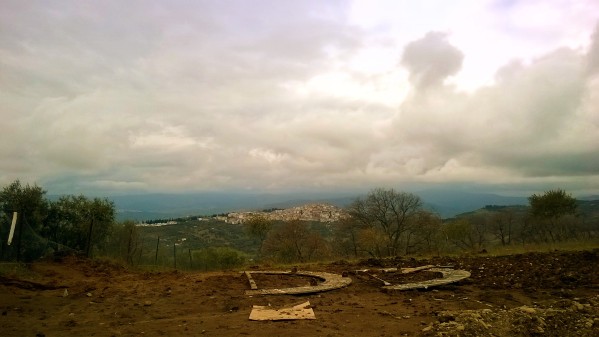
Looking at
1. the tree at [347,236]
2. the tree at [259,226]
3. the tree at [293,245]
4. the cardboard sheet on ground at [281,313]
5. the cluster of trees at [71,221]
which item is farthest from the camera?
the tree at [259,226]

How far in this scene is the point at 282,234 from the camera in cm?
4962

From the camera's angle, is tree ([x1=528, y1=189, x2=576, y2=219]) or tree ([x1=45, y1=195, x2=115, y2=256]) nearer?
tree ([x1=45, y1=195, x2=115, y2=256])

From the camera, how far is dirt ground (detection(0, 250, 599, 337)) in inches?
351

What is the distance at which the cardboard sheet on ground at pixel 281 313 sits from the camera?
1001 centimetres

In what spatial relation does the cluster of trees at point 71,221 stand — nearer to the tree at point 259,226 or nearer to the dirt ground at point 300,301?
the dirt ground at point 300,301

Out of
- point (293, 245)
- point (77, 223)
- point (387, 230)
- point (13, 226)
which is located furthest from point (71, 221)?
point (387, 230)

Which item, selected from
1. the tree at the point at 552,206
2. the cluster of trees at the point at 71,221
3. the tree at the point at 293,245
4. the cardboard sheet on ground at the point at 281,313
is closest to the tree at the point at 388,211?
the tree at the point at 293,245

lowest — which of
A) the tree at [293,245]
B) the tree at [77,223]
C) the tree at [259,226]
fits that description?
the tree at [293,245]

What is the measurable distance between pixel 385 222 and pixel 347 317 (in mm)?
47001

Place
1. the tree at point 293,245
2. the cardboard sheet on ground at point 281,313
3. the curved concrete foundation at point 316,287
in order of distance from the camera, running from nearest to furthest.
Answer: the cardboard sheet on ground at point 281,313, the curved concrete foundation at point 316,287, the tree at point 293,245

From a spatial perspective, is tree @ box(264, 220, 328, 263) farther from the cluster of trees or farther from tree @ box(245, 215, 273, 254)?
the cluster of trees

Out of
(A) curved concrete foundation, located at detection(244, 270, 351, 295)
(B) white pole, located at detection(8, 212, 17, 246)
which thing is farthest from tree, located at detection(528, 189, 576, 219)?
(B) white pole, located at detection(8, 212, 17, 246)

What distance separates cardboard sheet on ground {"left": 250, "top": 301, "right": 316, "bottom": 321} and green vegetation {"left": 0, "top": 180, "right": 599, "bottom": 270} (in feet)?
43.6

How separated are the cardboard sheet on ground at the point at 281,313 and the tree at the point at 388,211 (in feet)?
147
